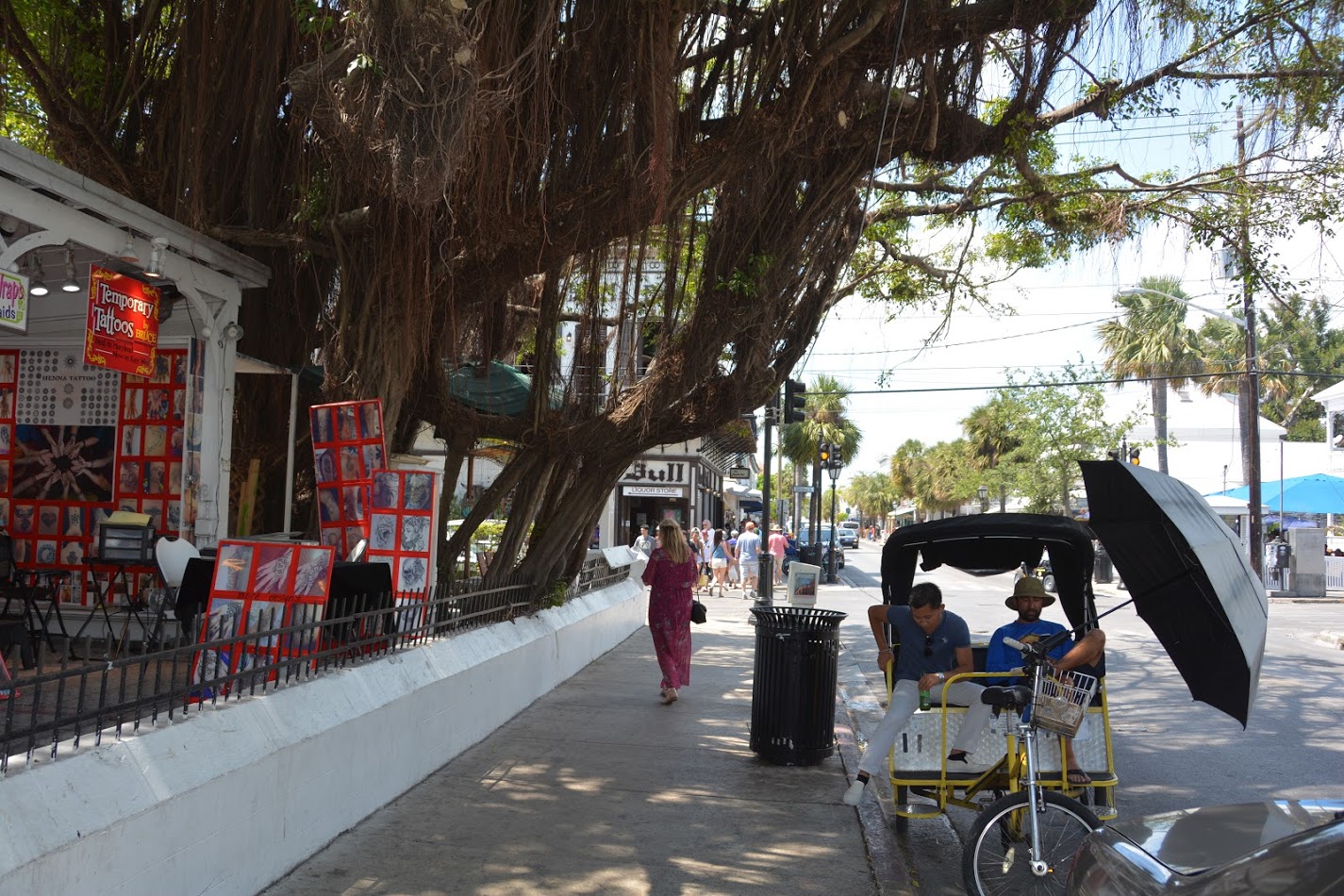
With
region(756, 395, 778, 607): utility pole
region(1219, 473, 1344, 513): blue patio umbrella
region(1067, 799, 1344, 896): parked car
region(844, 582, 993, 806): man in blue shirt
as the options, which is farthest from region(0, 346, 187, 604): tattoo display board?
region(1219, 473, 1344, 513): blue patio umbrella

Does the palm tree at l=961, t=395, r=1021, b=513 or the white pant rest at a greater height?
the palm tree at l=961, t=395, r=1021, b=513

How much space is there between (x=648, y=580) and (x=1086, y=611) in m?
4.64

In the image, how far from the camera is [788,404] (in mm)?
19438

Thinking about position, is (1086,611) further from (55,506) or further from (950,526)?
(55,506)

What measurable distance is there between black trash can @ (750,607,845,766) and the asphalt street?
0.97 m

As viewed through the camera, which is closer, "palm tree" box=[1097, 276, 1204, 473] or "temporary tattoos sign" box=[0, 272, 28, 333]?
"temporary tattoos sign" box=[0, 272, 28, 333]

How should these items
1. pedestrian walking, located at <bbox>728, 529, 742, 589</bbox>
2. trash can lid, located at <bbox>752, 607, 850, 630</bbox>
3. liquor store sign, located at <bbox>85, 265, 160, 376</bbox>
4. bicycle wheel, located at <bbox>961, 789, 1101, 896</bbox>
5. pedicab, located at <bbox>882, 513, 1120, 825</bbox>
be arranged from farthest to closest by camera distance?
pedestrian walking, located at <bbox>728, 529, 742, 589</bbox> < trash can lid, located at <bbox>752, 607, 850, 630</bbox> < liquor store sign, located at <bbox>85, 265, 160, 376</bbox> < pedicab, located at <bbox>882, 513, 1120, 825</bbox> < bicycle wheel, located at <bbox>961, 789, 1101, 896</bbox>

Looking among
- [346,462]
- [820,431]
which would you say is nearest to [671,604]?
[346,462]

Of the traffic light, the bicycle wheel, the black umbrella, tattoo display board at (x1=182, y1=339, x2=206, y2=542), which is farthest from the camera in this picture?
the traffic light

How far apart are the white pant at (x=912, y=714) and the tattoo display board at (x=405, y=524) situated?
3.30 m

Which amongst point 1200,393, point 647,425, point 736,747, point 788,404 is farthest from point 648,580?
point 1200,393

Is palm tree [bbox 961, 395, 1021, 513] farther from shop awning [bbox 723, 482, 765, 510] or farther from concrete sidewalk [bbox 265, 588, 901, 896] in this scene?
concrete sidewalk [bbox 265, 588, 901, 896]

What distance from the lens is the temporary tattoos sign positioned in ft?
21.3

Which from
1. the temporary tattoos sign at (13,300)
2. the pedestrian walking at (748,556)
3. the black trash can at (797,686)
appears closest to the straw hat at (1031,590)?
the black trash can at (797,686)
